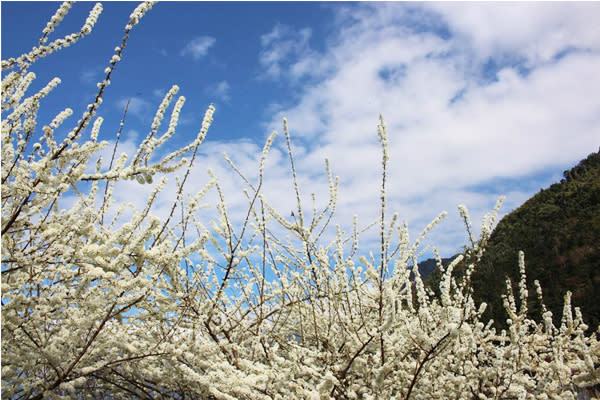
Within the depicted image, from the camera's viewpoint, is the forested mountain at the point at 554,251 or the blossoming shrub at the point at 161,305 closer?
the blossoming shrub at the point at 161,305

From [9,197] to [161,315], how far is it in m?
1.65

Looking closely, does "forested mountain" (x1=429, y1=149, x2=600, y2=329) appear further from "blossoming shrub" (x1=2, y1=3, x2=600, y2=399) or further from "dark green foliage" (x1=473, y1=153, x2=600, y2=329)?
"blossoming shrub" (x1=2, y1=3, x2=600, y2=399)

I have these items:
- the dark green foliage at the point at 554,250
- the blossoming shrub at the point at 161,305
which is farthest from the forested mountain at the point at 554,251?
the blossoming shrub at the point at 161,305

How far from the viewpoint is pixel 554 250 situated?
26.4 metres

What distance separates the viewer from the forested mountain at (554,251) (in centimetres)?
2169

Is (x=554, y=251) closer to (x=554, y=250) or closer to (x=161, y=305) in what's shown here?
(x=554, y=250)

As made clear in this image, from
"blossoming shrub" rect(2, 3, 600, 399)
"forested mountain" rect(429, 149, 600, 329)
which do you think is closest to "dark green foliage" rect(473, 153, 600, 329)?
"forested mountain" rect(429, 149, 600, 329)

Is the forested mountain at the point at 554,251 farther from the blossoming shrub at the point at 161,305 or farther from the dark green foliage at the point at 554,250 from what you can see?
the blossoming shrub at the point at 161,305

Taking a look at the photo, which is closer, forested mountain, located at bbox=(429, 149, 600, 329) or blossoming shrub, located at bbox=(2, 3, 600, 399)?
blossoming shrub, located at bbox=(2, 3, 600, 399)

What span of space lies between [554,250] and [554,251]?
0.44 ft

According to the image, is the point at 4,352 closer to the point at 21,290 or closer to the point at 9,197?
the point at 21,290

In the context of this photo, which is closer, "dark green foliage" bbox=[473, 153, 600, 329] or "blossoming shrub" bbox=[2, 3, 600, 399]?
"blossoming shrub" bbox=[2, 3, 600, 399]

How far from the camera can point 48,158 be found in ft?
8.39

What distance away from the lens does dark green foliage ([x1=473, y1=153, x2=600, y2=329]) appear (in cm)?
2172
